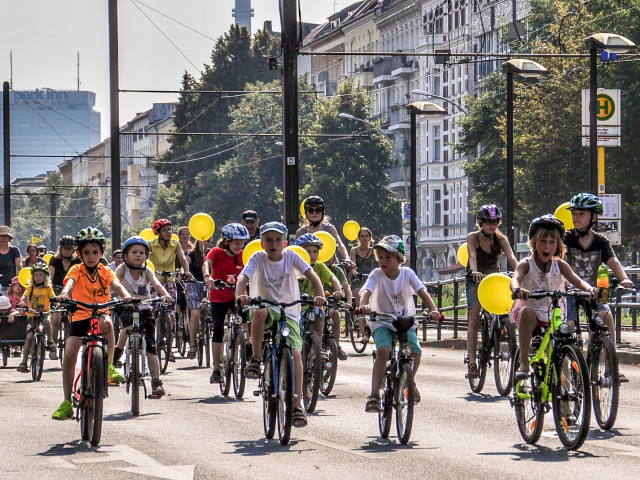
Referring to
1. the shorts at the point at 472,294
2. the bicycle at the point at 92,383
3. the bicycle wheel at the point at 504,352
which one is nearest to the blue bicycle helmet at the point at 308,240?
the shorts at the point at 472,294

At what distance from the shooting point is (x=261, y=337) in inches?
477

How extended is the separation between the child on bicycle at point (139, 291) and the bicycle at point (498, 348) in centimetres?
319

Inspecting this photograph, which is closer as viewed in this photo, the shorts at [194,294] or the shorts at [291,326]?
the shorts at [291,326]

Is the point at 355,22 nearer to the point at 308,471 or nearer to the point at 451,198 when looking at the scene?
the point at 451,198

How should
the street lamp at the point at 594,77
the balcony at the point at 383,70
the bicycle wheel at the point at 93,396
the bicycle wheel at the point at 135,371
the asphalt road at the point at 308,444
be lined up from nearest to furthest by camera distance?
the asphalt road at the point at 308,444, the bicycle wheel at the point at 93,396, the bicycle wheel at the point at 135,371, the street lamp at the point at 594,77, the balcony at the point at 383,70

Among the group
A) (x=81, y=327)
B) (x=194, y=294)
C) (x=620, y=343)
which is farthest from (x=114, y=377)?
(x=620, y=343)

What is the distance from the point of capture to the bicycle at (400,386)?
1104 centimetres

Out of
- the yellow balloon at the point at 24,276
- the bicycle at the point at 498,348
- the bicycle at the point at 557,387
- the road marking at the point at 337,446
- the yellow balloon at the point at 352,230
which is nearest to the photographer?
the bicycle at the point at 557,387

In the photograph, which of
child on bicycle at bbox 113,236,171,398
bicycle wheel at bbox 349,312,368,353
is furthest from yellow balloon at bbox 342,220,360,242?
child on bicycle at bbox 113,236,171,398

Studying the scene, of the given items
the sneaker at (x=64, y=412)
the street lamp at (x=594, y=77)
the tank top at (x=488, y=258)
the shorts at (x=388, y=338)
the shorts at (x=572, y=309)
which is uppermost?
the street lamp at (x=594, y=77)

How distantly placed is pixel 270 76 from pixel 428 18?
10.3 meters

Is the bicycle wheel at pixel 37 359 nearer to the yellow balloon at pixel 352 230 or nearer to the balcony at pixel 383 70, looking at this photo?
the yellow balloon at pixel 352 230

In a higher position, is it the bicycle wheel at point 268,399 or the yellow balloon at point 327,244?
the yellow balloon at point 327,244

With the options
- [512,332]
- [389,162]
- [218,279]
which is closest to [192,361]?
[218,279]
